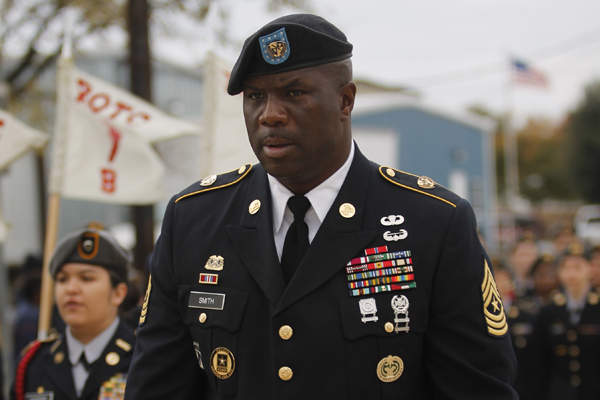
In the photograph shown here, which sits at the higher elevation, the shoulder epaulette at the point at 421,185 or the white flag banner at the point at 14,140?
the white flag banner at the point at 14,140

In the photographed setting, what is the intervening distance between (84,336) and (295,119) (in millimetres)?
1947

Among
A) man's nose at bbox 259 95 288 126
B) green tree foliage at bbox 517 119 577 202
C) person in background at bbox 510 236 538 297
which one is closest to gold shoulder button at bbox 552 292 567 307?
person in background at bbox 510 236 538 297

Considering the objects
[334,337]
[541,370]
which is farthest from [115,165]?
[541,370]

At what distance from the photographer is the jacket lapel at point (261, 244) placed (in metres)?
1.90

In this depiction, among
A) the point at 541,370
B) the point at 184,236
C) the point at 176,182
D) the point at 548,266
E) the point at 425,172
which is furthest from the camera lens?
the point at 425,172

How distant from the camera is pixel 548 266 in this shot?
726 cm

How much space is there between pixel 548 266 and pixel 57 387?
586 centimetres

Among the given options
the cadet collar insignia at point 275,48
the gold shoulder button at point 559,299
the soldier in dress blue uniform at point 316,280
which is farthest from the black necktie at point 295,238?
the gold shoulder button at point 559,299

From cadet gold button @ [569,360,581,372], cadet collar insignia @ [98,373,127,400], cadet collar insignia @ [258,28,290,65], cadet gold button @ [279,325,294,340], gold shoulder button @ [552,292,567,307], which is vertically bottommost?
cadet gold button @ [569,360,581,372]

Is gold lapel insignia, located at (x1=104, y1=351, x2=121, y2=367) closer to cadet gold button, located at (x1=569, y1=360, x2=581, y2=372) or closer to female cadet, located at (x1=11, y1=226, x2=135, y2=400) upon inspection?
female cadet, located at (x1=11, y1=226, x2=135, y2=400)

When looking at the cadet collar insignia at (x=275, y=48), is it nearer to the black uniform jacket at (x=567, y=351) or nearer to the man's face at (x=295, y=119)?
the man's face at (x=295, y=119)

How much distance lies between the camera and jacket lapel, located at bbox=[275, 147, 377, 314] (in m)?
1.87

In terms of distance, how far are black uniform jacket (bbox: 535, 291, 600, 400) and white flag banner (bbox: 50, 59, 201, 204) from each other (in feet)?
13.2

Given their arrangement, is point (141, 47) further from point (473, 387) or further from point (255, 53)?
point (473, 387)
